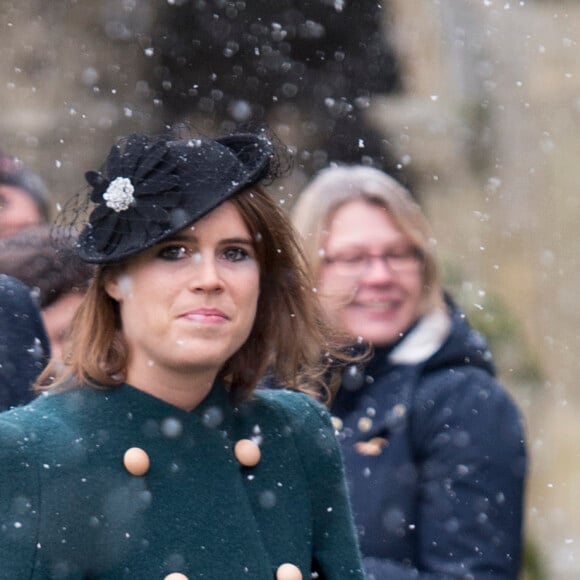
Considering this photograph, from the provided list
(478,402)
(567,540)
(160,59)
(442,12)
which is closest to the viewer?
(478,402)

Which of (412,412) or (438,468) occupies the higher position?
(412,412)

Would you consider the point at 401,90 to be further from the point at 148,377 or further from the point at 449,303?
the point at 148,377

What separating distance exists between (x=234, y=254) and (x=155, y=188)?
0.17 m

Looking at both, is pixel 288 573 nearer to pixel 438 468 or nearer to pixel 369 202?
pixel 438 468

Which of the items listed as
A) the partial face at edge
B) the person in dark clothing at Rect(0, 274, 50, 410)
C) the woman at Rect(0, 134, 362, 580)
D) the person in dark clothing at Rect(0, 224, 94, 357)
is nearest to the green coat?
the woman at Rect(0, 134, 362, 580)

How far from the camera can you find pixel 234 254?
96.7 inches

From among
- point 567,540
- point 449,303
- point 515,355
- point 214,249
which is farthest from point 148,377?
point 567,540

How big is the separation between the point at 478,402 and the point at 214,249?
4.24 feet

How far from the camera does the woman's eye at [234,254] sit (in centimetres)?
245

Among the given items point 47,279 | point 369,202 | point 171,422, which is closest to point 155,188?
point 171,422

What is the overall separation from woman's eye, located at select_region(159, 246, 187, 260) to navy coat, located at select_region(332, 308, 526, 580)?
1.26 m

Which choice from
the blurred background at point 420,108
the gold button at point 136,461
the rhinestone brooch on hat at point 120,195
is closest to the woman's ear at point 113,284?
the rhinestone brooch on hat at point 120,195

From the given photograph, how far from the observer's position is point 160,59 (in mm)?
9984

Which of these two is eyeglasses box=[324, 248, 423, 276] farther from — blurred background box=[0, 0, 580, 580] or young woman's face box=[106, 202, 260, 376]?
blurred background box=[0, 0, 580, 580]
